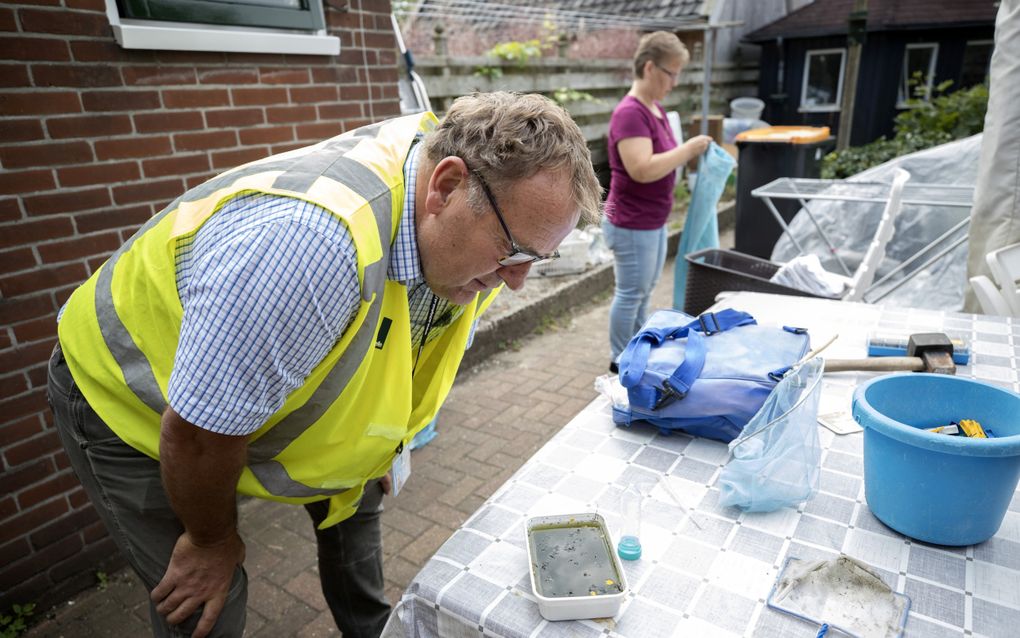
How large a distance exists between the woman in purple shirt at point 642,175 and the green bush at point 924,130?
4.36 meters

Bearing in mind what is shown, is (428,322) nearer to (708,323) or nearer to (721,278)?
(708,323)

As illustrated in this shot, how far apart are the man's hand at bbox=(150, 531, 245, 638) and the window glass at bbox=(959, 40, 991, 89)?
46.2ft

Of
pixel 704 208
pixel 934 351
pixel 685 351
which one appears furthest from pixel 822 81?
pixel 685 351

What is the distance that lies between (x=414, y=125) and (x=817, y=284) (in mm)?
2354

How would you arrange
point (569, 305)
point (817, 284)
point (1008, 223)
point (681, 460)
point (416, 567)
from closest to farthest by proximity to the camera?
point (681, 460), point (416, 567), point (1008, 223), point (817, 284), point (569, 305)

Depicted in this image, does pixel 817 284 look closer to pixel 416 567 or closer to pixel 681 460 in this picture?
pixel 681 460

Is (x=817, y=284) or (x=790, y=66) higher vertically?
(x=790, y=66)

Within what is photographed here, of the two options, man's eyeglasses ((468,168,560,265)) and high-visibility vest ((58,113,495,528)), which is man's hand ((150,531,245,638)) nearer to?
high-visibility vest ((58,113,495,528))

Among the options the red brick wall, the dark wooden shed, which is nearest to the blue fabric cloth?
the red brick wall

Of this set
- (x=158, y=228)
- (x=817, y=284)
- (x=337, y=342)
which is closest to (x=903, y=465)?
(x=337, y=342)

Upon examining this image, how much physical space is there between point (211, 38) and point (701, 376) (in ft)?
7.54

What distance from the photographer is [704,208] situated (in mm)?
4188

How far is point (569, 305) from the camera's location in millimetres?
5320

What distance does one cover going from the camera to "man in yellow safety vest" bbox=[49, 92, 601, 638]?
3.32 feet
